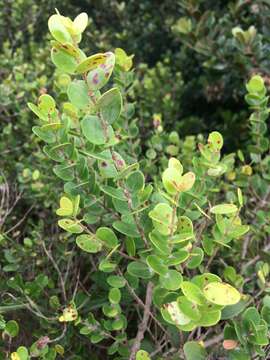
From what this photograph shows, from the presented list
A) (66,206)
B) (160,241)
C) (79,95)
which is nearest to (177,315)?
(160,241)

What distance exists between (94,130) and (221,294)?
1.43ft

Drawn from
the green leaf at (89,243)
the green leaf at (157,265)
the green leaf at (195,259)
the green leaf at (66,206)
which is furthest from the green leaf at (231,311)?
the green leaf at (66,206)

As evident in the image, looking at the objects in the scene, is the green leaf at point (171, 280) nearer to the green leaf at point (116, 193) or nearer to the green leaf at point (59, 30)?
the green leaf at point (116, 193)

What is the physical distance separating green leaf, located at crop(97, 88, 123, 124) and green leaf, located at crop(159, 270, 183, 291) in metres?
0.37

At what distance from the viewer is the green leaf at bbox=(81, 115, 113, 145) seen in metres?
1.10

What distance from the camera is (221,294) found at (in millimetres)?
1005

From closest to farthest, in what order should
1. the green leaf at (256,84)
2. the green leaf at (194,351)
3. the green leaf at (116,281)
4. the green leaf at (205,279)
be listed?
the green leaf at (205,279)
the green leaf at (194,351)
the green leaf at (116,281)
the green leaf at (256,84)

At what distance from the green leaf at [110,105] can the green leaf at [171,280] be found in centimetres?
37

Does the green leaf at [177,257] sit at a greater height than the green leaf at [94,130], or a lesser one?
lesser

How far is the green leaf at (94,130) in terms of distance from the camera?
1103mm

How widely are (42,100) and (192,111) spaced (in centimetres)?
282

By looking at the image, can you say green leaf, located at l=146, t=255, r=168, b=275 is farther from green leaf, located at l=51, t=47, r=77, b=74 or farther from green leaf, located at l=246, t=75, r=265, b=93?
green leaf, located at l=246, t=75, r=265, b=93

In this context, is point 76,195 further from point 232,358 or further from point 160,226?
point 232,358

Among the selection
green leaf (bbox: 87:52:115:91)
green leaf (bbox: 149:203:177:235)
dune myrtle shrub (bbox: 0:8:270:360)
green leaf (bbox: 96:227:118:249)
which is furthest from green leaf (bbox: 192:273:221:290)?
green leaf (bbox: 87:52:115:91)
